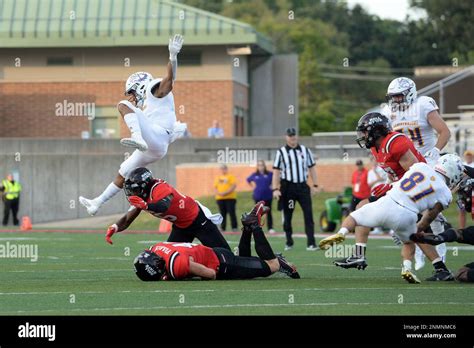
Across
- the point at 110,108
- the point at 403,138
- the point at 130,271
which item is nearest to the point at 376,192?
the point at 403,138

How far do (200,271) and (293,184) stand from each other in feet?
22.8

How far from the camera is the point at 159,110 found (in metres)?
14.3

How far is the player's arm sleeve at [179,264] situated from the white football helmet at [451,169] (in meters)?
2.73

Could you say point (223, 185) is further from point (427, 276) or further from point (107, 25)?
point (107, 25)

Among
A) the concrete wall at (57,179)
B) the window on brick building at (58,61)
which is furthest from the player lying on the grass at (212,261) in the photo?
the window on brick building at (58,61)

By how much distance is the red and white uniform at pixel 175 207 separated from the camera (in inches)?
479

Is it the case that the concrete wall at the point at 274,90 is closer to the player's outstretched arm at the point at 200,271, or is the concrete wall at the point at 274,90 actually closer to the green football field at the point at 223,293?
the green football field at the point at 223,293

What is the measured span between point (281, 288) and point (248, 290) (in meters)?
0.41

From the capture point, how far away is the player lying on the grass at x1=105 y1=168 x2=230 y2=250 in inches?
477

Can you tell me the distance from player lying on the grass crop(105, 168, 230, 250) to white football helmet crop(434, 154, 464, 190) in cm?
240

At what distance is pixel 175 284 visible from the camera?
11711mm

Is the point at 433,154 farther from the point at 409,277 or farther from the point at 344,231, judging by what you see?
the point at 344,231

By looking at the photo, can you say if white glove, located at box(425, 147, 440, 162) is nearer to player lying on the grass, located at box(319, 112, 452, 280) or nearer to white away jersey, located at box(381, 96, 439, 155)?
white away jersey, located at box(381, 96, 439, 155)

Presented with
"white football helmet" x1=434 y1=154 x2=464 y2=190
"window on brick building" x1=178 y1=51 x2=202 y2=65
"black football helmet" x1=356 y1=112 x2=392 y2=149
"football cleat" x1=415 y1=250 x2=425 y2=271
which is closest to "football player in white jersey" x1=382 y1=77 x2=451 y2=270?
"football cleat" x1=415 y1=250 x2=425 y2=271
